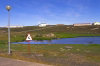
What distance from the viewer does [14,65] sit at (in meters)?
10.8

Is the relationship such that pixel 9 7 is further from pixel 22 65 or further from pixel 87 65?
pixel 87 65

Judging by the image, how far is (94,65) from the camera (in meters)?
14.0

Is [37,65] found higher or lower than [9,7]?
lower

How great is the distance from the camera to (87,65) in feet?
45.6

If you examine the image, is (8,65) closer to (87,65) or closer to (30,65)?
(30,65)

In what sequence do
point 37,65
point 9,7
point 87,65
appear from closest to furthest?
point 37,65 → point 87,65 → point 9,7

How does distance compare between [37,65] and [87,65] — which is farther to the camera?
[87,65]

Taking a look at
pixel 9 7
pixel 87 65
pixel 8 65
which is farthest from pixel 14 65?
pixel 9 7

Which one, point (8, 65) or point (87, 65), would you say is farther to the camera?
point (87, 65)

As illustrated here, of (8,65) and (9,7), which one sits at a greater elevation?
(9,7)

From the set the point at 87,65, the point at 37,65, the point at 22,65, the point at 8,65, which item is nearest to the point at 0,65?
the point at 8,65

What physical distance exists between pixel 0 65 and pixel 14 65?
91 centimetres

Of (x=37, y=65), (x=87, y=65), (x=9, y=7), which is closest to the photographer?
(x=37, y=65)

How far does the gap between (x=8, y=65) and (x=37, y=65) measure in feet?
6.00
